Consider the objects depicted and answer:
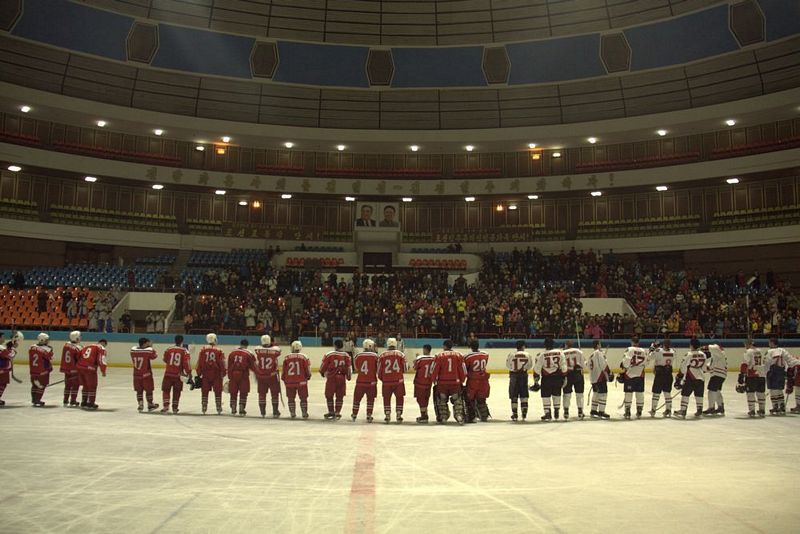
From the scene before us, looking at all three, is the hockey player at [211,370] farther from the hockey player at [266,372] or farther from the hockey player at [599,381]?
the hockey player at [599,381]

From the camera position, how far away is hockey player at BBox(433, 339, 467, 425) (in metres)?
15.0

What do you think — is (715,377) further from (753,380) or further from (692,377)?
(753,380)

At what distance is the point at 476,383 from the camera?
597 inches

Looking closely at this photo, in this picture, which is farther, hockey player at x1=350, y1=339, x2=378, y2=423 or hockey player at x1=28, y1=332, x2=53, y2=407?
hockey player at x1=28, y1=332, x2=53, y2=407

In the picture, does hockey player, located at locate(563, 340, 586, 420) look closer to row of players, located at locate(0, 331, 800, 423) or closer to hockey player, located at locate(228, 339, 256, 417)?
row of players, located at locate(0, 331, 800, 423)

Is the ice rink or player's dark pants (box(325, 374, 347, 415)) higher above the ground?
player's dark pants (box(325, 374, 347, 415))

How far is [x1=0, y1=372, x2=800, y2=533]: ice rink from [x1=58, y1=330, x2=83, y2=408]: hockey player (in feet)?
4.26

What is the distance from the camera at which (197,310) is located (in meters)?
30.5

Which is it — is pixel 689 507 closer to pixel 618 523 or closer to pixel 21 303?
pixel 618 523

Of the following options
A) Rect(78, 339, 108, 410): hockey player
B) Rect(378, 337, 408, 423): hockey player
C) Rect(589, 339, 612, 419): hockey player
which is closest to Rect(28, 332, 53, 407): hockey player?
Rect(78, 339, 108, 410): hockey player

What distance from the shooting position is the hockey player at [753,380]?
52.8ft

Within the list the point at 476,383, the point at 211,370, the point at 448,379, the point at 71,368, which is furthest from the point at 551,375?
the point at 71,368

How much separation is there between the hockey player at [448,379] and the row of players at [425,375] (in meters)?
0.02

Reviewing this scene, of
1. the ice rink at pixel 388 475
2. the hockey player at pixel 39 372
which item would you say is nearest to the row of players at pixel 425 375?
the hockey player at pixel 39 372
